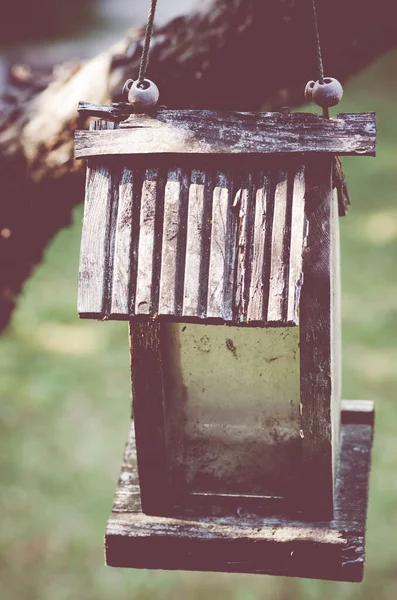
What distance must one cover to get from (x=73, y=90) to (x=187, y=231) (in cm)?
96

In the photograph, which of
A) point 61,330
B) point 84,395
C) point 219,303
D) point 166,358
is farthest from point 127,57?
point 61,330

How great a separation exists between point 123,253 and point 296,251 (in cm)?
27

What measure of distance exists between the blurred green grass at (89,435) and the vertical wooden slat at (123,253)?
10.2 ft

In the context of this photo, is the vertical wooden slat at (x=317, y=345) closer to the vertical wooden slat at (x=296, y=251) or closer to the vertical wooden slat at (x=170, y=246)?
the vertical wooden slat at (x=296, y=251)

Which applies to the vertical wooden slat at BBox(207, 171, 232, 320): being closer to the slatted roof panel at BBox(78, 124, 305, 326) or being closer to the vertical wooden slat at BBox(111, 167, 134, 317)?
the slatted roof panel at BBox(78, 124, 305, 326)

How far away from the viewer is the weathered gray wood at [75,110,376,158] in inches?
51.3

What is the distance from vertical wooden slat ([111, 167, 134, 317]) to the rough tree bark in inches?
27.9

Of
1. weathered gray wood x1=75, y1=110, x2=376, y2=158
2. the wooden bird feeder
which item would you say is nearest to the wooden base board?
the wooden bird feeder

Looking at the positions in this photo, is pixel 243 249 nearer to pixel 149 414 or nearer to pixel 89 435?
pixel 149 414

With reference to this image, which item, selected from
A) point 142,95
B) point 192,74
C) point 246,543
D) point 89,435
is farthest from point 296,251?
point 89,435

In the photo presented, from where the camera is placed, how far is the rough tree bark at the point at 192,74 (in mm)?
1901

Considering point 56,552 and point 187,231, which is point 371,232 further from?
point 187,231

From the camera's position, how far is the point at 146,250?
1.33m

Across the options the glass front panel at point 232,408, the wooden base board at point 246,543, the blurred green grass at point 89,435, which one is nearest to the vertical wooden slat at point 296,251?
the glass front panel at point 232,408
